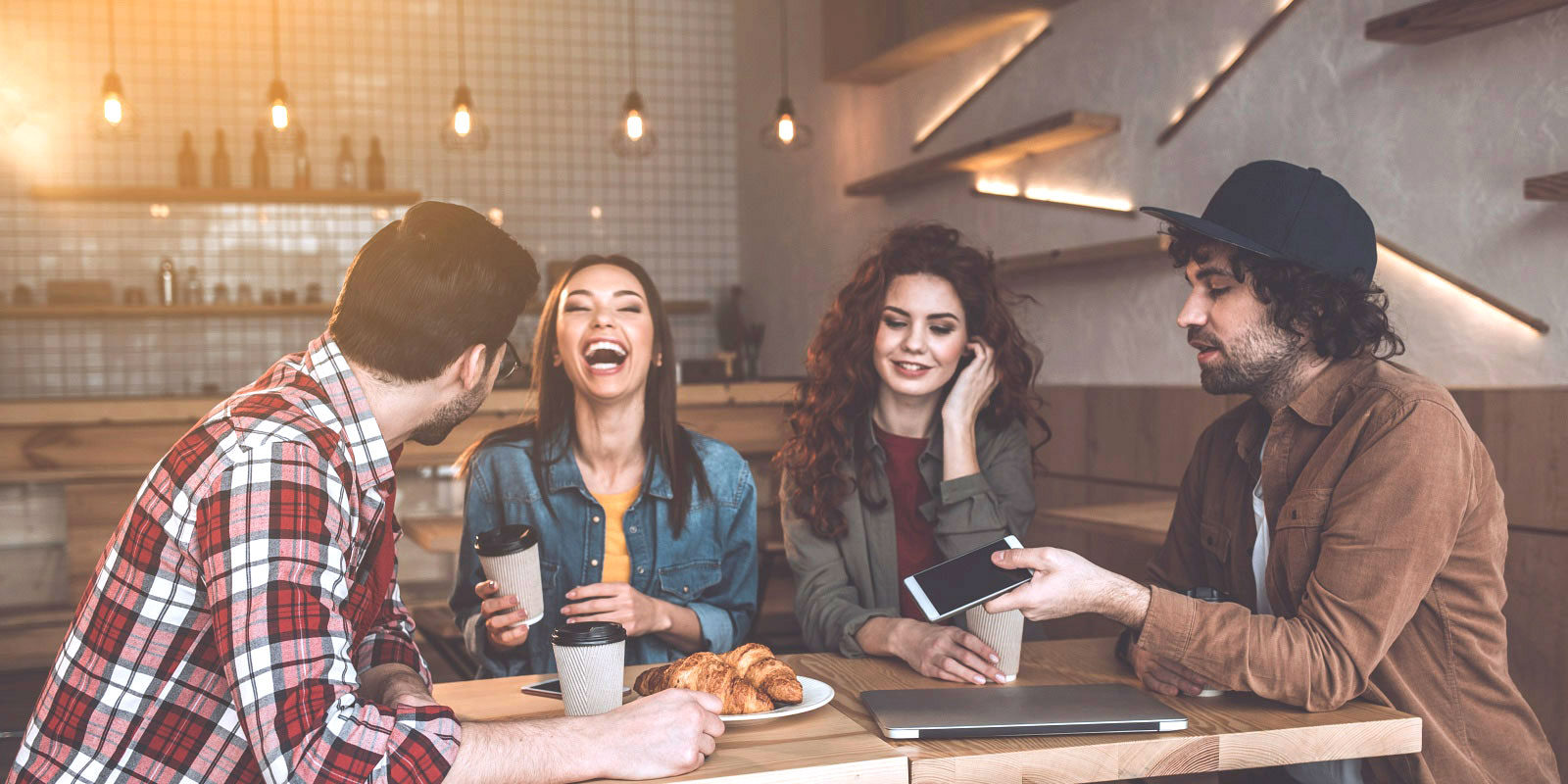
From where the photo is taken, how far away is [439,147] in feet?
21.8

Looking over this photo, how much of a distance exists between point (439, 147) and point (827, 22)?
2505 mm

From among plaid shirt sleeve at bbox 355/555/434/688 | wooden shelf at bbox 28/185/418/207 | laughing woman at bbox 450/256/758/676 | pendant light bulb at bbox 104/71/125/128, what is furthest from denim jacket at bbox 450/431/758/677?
wooden shelf at bbox 28/185/418/207

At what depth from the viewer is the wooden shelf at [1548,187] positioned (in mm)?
2199

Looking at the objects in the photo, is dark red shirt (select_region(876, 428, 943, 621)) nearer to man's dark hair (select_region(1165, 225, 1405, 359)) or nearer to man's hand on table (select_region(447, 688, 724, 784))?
man's dark hair (select_region(1165, 225, 1405, 359))

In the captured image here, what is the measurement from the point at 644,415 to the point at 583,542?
26 cm

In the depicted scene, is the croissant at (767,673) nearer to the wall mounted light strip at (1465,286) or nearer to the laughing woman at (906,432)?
the laughing woman at (906,432)

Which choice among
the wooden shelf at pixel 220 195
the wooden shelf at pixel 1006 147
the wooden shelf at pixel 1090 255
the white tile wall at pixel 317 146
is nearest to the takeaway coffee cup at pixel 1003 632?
the wooden shelf at pixel 1090 255

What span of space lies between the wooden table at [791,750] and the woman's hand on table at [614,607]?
0.92 ft

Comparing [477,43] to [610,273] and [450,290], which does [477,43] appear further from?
[450,290]

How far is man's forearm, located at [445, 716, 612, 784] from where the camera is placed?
1127 millimetres

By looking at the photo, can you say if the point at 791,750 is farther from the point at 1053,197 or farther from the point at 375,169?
the point at 375,169

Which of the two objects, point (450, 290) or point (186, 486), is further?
point (450, 290)

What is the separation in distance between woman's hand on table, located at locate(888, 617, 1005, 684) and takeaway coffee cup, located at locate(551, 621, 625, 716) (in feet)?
1.52

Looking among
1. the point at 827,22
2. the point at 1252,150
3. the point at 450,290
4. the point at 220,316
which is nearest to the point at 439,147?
the point at 220,316
